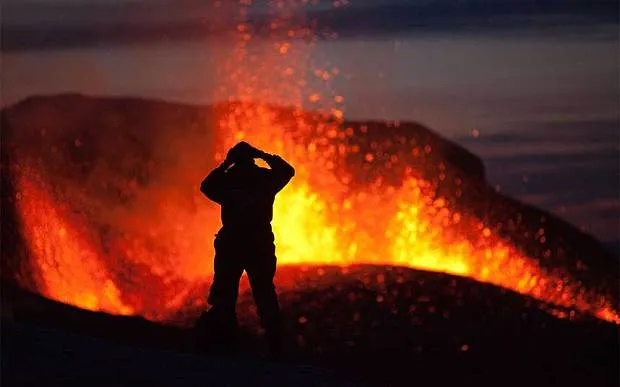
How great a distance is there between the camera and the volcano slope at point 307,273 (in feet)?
55.6

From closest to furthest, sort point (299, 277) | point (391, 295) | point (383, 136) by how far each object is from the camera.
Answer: point (391, 295) < point (299, 277) < point (383, 136)

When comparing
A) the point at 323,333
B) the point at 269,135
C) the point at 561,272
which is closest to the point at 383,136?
the point at 269,135

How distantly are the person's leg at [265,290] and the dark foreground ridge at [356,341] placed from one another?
1.55ft

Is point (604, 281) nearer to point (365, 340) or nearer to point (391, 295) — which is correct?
point (391, 295)

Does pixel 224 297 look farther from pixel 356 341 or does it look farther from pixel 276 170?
pixel 356 341

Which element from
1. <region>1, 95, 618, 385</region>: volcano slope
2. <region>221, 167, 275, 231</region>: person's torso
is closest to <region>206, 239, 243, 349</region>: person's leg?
<region>221, 167, 275, 231</region>: person's torso

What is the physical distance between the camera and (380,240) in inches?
1258

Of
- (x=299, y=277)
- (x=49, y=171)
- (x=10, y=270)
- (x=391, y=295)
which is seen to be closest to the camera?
(x=391, y=295)

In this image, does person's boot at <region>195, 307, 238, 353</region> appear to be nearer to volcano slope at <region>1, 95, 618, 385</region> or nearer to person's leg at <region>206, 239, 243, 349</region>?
person's leg at <region>206, 239, 243, 349</region>

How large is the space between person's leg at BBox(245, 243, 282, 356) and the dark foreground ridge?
473mm

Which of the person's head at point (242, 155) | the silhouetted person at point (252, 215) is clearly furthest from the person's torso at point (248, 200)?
the person's head at point (242, 155)

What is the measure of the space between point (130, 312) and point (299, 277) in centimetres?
312

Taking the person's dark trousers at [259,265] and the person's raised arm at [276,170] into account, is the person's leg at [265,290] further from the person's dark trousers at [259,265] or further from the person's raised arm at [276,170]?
the person's raised arm at [276,170]

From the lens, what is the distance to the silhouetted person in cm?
1521
